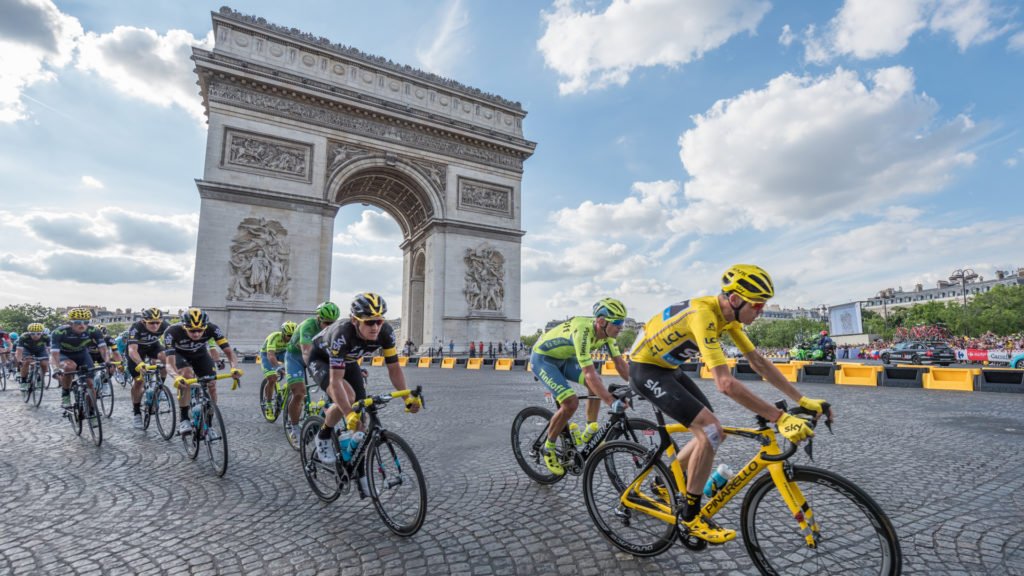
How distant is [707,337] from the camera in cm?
267

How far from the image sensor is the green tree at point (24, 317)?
71.8 m

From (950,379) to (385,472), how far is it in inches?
573

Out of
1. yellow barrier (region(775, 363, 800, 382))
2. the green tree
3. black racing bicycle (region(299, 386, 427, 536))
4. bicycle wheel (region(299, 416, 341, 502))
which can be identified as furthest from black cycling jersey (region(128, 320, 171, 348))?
the green tree

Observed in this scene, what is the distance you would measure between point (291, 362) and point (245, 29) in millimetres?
24343

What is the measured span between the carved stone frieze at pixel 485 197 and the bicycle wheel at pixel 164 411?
23074 millimetres

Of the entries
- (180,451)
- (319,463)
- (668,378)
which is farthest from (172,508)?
(668,378)

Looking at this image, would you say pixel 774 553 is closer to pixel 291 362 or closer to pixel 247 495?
pixel 247 495

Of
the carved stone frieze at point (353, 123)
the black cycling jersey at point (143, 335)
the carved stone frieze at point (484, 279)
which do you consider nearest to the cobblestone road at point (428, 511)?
the black cycling jersey at point (143, 335)

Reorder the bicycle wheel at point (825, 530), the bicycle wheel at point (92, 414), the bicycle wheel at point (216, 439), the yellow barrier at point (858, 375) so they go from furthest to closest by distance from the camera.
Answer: the yellow barrier at point (858, 375) < the bicycle wheel at point (92, 414) < the bicycle wheel at point (216, 439) < the bicycle wheel at point (825, 530)

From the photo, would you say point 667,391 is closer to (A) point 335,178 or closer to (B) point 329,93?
(A) point 335,178

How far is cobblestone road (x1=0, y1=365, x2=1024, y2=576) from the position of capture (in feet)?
9.34

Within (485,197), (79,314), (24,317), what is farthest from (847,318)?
(24,317)

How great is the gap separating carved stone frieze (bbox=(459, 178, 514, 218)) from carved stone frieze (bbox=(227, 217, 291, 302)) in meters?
10.2

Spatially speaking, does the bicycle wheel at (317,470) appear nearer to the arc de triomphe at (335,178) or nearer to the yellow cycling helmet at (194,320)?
the yellow cycling helmet at (194,320)
